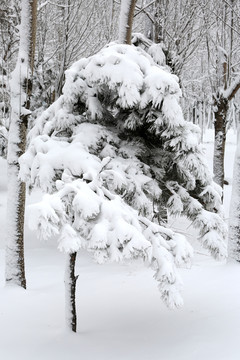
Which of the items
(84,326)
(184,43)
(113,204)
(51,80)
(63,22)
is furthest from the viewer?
(51,80)

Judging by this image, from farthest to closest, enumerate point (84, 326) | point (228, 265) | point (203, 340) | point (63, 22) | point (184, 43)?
1. point (184, 43)
2. point (63, 22)
3. point (228, 265)
4. point (84, 326)
5. point (203, 340)

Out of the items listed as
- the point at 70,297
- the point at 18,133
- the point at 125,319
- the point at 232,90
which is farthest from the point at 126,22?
the point at 125,319

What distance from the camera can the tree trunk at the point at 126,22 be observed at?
25.8ft

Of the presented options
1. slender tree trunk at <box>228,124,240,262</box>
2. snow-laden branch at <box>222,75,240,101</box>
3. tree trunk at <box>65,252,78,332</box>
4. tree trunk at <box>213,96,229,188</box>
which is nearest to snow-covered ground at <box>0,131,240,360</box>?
tree trunk at <box>65,252,78,332</box>

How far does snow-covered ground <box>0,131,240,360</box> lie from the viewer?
195 inches

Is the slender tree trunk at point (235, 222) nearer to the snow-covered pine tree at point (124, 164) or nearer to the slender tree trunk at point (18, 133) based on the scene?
the snow-covered pine tree at point (124, 164)

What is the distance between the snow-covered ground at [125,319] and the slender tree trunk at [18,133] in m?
0.57

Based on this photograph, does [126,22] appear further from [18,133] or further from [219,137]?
[219,137]

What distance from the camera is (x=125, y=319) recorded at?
5891mm

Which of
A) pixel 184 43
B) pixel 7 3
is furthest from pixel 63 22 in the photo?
pixel 184 43

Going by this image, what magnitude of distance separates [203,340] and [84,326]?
1729mm

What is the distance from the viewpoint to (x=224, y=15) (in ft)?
38.9

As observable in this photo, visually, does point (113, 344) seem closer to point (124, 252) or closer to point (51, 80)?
point (124, 252)

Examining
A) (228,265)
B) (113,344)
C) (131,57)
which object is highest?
(131,57)
